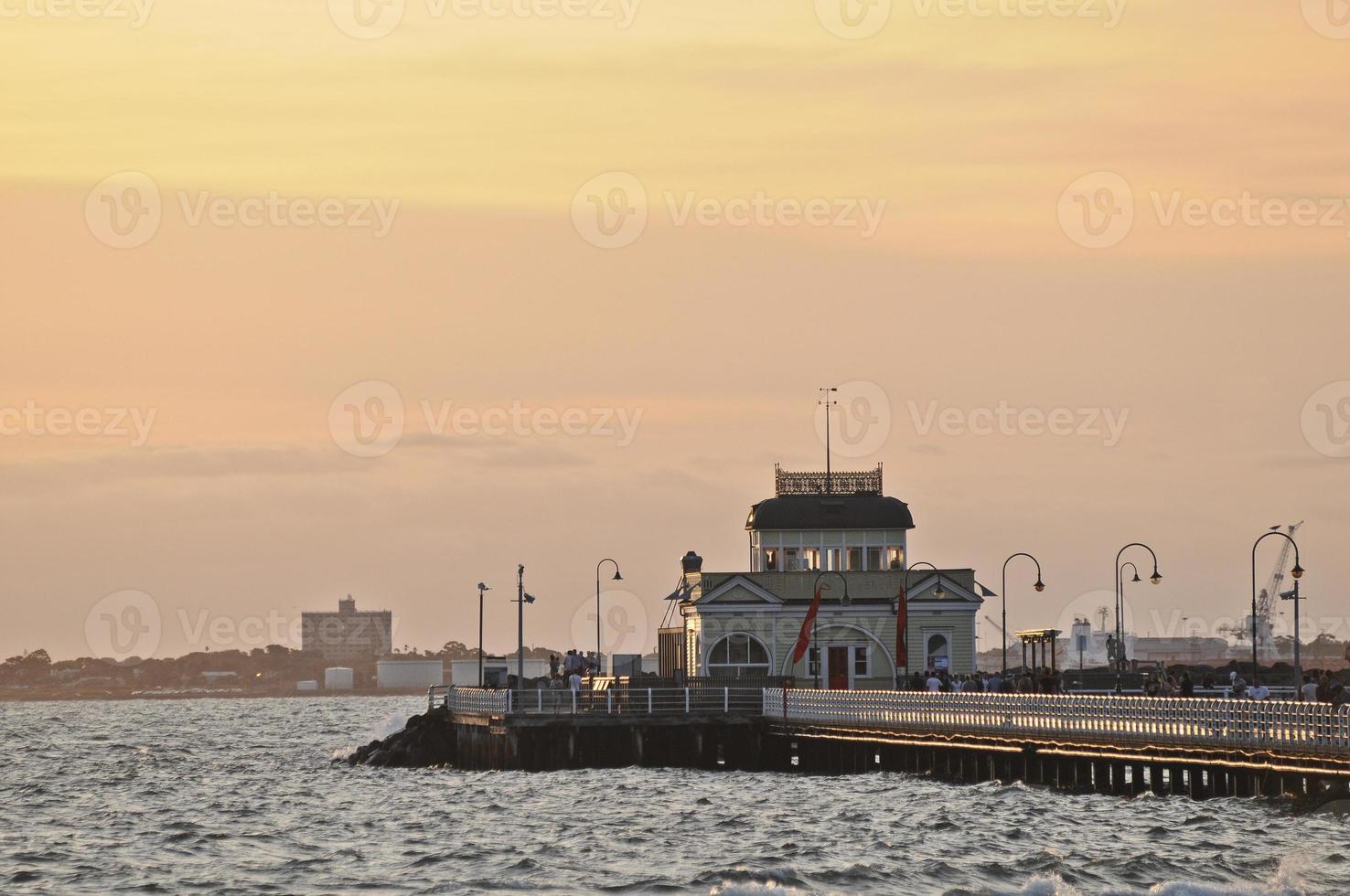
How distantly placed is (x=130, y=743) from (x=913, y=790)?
8351 cm

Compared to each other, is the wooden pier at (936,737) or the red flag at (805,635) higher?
the red flag at (805,635)

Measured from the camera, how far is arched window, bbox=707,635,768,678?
3514 inches

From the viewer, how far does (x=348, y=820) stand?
208ft

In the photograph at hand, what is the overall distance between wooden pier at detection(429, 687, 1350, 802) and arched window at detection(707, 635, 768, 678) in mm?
6881

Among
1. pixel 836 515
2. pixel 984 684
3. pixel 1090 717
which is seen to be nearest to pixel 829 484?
pixel 836 515

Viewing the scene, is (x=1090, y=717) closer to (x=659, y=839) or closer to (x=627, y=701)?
(x=659, y=839)

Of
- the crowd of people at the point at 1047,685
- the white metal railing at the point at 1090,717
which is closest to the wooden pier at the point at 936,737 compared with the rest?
the white metal railing at the point at 1090,717

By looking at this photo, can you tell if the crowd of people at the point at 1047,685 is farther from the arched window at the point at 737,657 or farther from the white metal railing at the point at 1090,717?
the arched window at the point at 737,657

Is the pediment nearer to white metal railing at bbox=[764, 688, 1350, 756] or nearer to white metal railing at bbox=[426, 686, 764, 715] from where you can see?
white metal railing at bbox=[426, 686, 764, 715]

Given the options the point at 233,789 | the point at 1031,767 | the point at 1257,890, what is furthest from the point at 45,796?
the point at 1257,890

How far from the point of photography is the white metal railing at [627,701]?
79625 mm

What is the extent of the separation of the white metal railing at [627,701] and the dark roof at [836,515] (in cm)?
1356

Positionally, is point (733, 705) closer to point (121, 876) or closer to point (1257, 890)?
point (121, 876)

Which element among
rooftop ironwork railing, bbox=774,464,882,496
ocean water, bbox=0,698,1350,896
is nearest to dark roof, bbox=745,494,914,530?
rooftop ironwork railing, bbox=774,464,882,496
